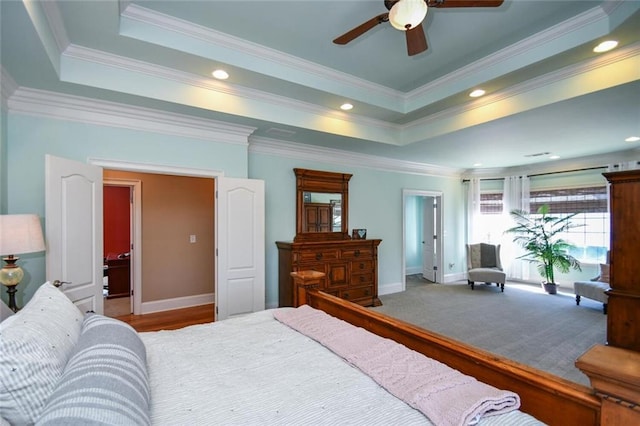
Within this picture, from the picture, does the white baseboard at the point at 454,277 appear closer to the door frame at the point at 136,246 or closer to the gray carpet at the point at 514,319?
the gray carpet at the point at 514,319

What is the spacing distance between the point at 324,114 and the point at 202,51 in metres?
1.65

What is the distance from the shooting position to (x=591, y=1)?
7.36 ft

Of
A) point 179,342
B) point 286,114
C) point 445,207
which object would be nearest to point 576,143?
point 445,207

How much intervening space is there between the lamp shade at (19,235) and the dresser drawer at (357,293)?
3.57 meters

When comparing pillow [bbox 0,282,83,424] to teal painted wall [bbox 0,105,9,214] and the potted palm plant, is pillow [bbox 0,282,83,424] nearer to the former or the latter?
teal painted wall [bbox 0,105,9,214]

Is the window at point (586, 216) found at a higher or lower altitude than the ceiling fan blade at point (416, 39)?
lower

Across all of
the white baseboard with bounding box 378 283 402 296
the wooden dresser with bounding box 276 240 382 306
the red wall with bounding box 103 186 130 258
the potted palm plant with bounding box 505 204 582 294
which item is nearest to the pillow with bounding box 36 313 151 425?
the wooden dresser with bounding box 276 240 382 306

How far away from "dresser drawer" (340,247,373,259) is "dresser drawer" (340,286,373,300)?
50cm

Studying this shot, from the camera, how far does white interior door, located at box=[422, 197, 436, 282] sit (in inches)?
275

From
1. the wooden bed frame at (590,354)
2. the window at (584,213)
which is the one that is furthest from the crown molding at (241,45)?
the window at (584,213)

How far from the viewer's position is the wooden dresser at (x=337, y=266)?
4.20m

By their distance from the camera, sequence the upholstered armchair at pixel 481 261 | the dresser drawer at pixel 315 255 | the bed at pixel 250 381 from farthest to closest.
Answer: the upholstered armchair at pixel 481 261 → the dresser drawer at pixel 315 255 → the bed at pixel 250 381

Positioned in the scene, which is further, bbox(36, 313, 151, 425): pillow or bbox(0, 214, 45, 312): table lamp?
bbox(0, 214, 45, 312): table lamp

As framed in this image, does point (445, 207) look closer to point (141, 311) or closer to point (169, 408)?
point (141, 311)
